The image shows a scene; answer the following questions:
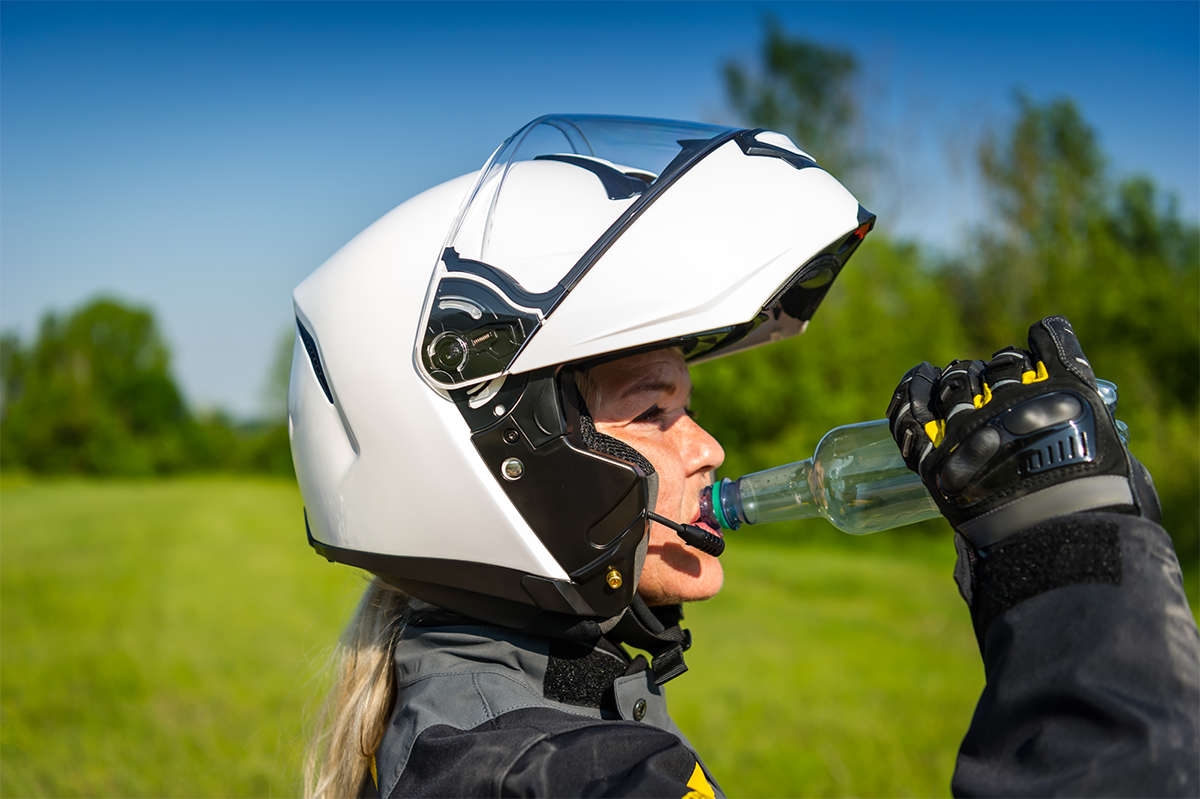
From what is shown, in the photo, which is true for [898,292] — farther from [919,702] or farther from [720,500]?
[720,500]

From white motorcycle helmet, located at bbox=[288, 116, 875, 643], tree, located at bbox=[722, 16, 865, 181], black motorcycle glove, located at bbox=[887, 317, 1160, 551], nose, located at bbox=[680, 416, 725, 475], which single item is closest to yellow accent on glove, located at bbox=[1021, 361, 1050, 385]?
black motorcycle glove, located at bbox=[887, 317, 1160, 551]

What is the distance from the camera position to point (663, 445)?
2031 mm

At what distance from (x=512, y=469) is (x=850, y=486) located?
1096mm

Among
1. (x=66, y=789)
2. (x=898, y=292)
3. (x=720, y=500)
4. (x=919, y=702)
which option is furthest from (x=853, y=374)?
(x=720, y=500)

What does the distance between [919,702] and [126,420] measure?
58.5 m

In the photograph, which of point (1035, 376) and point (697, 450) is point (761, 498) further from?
point (1035, 376)

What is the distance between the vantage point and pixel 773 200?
6.38 ft

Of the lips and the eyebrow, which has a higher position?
the eyebrow

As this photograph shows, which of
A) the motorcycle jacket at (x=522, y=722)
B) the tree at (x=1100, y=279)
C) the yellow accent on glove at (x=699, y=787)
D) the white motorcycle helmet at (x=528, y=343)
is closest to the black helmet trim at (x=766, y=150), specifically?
the white motorcycle helmet at (x=528, y=343)

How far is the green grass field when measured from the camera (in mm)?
6160

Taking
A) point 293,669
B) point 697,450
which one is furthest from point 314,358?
point 293,669

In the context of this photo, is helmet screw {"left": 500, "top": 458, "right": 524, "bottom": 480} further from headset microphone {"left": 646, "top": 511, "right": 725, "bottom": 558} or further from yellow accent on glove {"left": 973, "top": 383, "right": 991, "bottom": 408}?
yellow accent on glove {"left": 973, "top": 383, "right": 991, "bottom": 408}

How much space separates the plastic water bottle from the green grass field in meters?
1.21

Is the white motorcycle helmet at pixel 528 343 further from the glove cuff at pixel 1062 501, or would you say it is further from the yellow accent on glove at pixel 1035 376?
the glove cuff at pixel 1062 501
